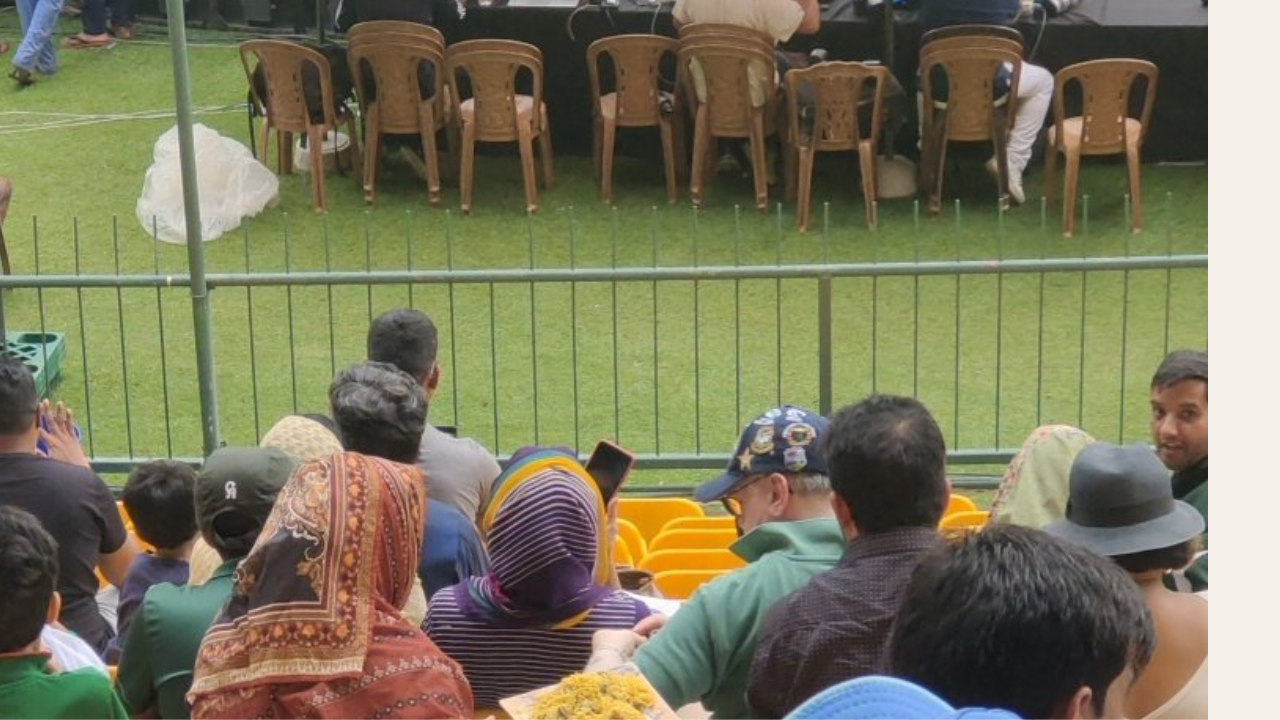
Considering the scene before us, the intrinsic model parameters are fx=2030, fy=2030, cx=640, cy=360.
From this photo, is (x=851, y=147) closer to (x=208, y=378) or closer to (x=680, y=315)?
(x=680, y=315)

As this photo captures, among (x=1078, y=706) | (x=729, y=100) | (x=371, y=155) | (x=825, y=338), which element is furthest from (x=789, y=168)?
(x=1078, y=706)

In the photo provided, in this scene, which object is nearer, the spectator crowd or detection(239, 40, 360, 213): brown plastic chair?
the spectator crowd

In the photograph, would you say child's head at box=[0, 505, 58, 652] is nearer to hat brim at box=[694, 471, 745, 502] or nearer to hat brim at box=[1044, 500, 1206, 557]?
hat brim at box=[694, 471, 745, 502]

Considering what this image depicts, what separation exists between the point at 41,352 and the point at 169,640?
4.89 metres

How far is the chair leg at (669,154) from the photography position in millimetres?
11383

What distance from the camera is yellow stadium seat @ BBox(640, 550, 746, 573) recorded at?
5.71m

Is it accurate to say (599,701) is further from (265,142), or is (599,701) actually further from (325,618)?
(265,142)

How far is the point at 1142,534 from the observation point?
151 inches

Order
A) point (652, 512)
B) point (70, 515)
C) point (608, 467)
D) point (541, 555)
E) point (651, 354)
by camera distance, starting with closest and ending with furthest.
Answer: point (541, 555) → point (608, 467) → point (70, 515) → point (652, 512) → point (651, 354)

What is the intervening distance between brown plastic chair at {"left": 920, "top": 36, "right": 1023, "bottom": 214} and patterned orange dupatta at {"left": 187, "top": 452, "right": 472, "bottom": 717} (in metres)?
7.82

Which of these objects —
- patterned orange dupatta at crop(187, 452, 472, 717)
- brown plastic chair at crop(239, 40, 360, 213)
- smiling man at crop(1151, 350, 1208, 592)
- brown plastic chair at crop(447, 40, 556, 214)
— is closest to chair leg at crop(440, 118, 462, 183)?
brown plastic chair at crop(447, 40, 556, 214)

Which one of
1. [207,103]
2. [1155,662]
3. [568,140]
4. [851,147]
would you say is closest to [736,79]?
[851,147]

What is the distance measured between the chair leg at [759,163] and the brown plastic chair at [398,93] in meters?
1.75

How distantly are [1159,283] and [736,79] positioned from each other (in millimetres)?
2602
